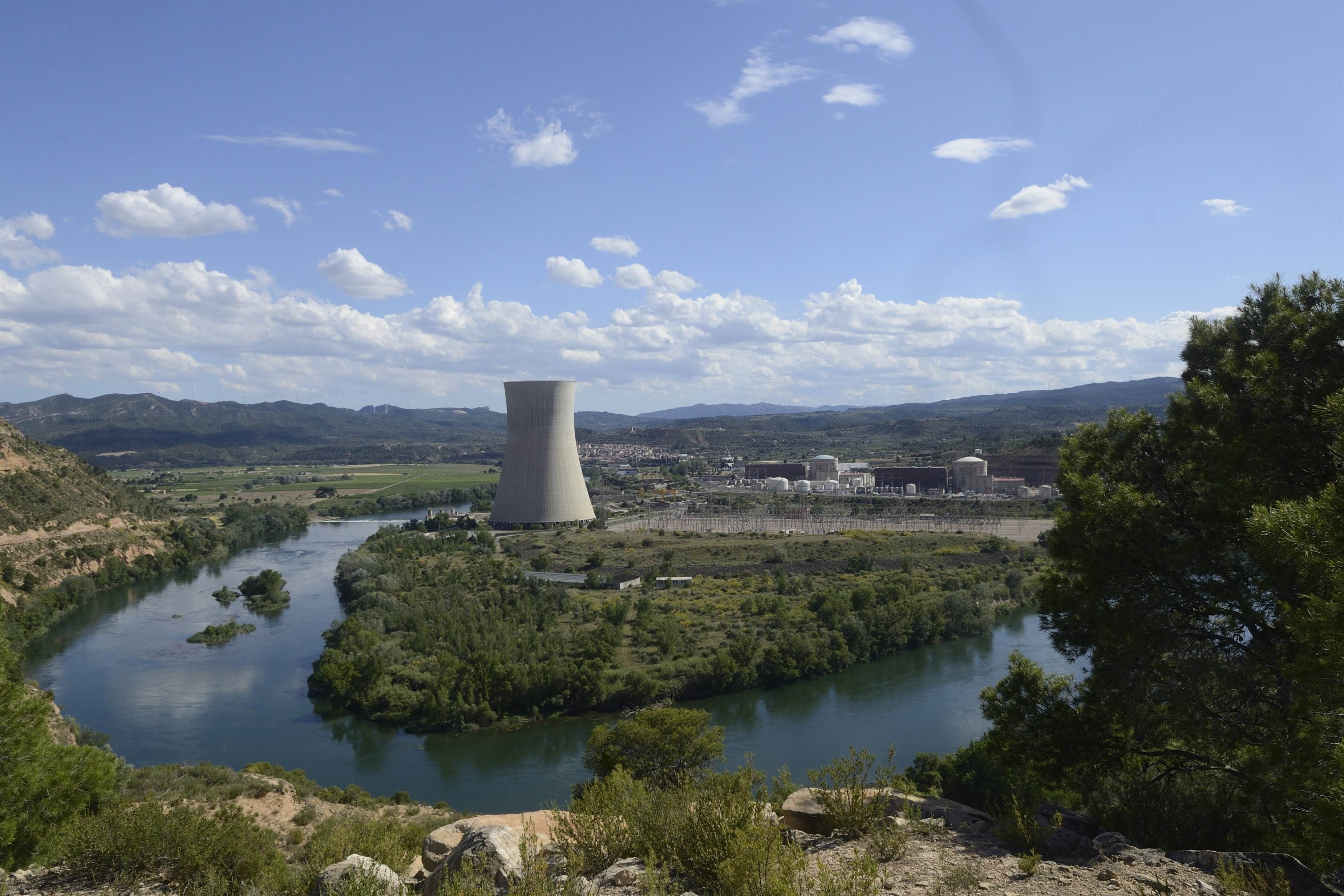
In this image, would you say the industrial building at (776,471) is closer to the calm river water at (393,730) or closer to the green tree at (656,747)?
the calm river water at (393,730)

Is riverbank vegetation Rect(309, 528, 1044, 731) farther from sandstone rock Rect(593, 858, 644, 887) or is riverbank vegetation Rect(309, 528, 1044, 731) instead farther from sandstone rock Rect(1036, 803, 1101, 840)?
sandstone rock Rect(593, 858, 644, 887)

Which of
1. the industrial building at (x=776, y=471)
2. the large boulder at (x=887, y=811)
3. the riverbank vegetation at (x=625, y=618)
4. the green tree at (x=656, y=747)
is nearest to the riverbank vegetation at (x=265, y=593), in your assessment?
the riverbank vegetation at (x=625, y=618)

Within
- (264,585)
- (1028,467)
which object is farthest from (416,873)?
(1028,467)

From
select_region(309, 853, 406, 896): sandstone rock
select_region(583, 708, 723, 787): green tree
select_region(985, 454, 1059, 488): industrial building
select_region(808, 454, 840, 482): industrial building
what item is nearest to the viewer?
select_region(309, 853, 406, 896): sandstone rock

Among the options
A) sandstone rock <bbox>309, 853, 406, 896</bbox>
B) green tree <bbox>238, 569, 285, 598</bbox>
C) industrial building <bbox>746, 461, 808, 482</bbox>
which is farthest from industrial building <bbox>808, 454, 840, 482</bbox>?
sandstone rock <bbox>309, 853, 406, 896</bbox>

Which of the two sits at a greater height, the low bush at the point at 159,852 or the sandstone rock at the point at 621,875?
the sandstone rock at the point at 621,875

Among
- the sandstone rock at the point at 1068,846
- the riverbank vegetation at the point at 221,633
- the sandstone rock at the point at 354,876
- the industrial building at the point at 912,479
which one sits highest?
the sandstone rock at the point at 354,876

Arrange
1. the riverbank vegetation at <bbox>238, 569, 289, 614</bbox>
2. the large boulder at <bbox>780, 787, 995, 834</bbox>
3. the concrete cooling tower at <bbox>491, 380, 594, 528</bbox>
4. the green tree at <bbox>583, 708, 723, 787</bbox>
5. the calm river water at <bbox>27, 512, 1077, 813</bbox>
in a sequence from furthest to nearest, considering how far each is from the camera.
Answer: the concrete cooling tower at <bbox>491, 380, 594, 528</bbox> < the riverbank vegetation at <bbox>238, 569, 289, 614</bbox> < the calm river water at <bbox>27, 512, 1077, 813</bbox> < the green tree at <bbox>583, 708, 723, 787</bbox> < the large boulder at <bbox>780, 787, 995, 834</bbox>
